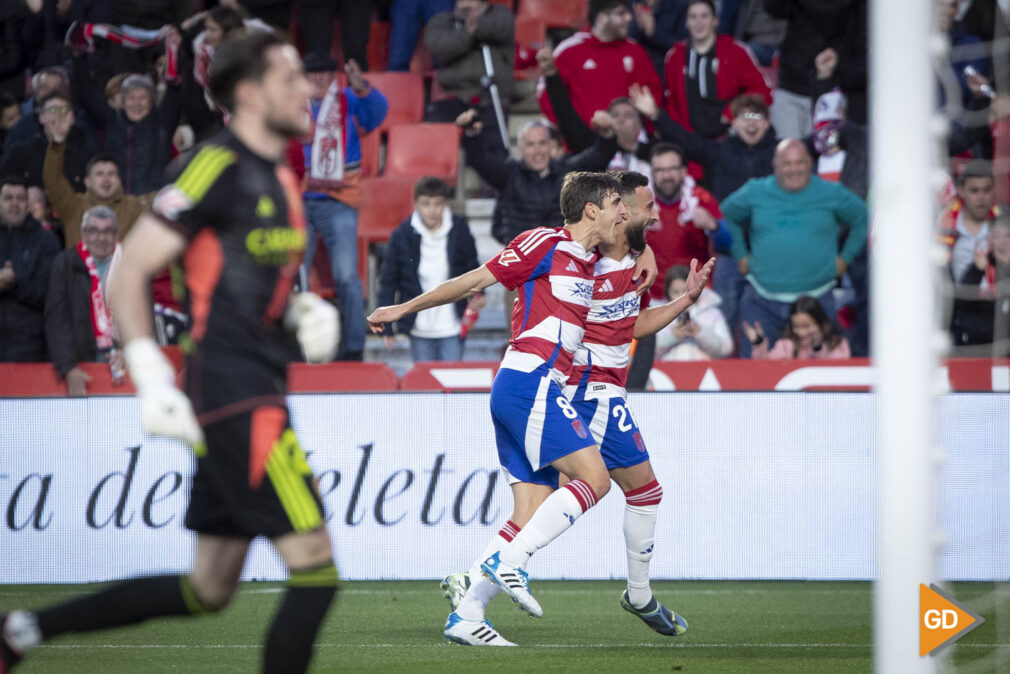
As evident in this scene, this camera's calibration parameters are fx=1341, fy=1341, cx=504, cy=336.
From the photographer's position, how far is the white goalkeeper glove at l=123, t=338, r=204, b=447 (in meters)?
3.39

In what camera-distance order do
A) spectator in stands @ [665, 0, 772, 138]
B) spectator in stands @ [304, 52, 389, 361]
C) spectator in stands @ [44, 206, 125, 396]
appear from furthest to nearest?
spectator in stands @ [665, 0, 772, 138] → spectator in stands @ [304, 52, 389, 361] → spectator in stands @ [44, 206, 125, 396]

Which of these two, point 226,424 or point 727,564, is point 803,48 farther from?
point 226,424

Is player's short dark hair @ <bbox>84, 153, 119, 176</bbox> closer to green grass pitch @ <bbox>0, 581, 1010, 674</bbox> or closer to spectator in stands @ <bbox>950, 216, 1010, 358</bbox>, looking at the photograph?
green grass pitch @ <bbox>0, 581, 1010, 674</bbox>

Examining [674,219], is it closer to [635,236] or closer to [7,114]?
[635,236]

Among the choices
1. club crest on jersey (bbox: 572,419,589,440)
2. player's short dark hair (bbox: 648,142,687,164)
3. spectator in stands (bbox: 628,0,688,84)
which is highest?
spectator in stands (bbox: 628,0,688,84)

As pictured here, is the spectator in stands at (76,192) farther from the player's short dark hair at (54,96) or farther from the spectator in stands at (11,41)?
the spectator in stands at (11,41)

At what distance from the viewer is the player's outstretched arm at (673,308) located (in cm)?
654

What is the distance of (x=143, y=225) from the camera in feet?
11.9

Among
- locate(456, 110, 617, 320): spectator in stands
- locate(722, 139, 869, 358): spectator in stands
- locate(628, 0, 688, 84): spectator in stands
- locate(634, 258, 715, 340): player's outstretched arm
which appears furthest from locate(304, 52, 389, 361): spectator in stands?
locate(634, 258, 715, 340): player's outstretched arm

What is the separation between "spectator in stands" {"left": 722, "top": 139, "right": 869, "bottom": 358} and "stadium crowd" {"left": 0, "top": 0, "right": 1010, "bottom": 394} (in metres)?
0.02

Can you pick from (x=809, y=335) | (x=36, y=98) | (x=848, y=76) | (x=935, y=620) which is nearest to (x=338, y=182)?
(x=36, y=98)

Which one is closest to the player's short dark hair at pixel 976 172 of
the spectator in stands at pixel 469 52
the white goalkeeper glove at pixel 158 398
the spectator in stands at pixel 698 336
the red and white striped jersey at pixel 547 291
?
the spectator in stands at pixel 698 336

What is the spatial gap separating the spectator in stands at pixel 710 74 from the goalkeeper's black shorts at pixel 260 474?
28.0ft

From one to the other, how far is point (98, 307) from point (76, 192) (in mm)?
1715
